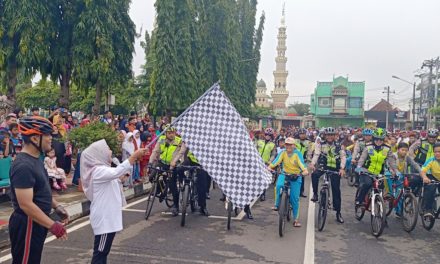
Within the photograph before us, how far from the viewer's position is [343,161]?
8445 millimetres

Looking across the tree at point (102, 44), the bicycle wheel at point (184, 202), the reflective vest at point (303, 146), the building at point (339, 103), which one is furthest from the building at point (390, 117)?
the bicycle wheel at point (184, 202)

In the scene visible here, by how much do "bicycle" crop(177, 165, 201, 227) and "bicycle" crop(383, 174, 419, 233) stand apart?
12.1 feet

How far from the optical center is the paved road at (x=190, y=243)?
5910 millimetres

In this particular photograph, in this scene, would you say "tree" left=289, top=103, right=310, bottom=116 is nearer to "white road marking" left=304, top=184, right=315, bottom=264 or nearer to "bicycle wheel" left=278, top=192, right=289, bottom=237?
"white road marking" left=304, top=184, right=315, bottom=264

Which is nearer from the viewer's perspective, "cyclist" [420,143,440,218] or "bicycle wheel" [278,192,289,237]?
"bicycle wheel" [278,192,289,237]

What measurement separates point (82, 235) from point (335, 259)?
393cm

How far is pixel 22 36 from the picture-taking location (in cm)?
1534

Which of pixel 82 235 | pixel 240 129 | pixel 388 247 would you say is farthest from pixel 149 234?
pixel 388 247

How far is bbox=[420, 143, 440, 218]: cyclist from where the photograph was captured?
27.4ft

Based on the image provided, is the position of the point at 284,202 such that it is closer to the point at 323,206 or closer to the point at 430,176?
the point at 323,206

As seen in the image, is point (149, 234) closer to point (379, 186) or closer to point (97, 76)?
point (379, 186)

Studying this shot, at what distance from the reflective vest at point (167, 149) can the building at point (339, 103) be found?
72.1 meters

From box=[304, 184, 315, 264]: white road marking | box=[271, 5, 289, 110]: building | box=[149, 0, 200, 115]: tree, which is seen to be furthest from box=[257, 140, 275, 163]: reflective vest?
box=[271, 5, 289, 110]: building

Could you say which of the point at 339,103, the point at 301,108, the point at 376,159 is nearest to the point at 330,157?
the point at 376,159
